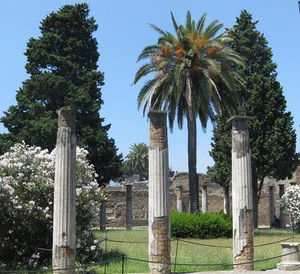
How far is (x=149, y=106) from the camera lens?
70.7 feet

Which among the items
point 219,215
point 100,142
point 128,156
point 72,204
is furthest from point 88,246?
point 128,156

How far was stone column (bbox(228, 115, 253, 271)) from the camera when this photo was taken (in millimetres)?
10812

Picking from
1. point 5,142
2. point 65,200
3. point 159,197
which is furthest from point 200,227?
point 5,142

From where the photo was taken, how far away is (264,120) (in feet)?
85.3

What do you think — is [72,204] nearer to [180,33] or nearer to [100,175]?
[180,33]

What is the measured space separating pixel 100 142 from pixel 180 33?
8894 millimetres

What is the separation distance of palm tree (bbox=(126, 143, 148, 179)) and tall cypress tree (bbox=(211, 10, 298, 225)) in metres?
46.7

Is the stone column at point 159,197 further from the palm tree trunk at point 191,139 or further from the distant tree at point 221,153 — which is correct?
the distant tree at point 221,153

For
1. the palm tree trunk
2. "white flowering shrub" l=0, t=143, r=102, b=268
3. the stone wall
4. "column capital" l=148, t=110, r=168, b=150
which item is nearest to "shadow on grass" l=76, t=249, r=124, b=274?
"white flowering shrub" l=0, t=143, r=102, b=268

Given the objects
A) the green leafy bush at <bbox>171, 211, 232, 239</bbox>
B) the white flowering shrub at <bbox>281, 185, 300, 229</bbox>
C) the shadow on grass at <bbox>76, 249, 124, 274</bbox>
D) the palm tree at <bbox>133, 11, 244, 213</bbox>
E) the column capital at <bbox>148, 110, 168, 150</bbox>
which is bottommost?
the shadow on grass at <bbox>76, 249, 124, 274</bbox>

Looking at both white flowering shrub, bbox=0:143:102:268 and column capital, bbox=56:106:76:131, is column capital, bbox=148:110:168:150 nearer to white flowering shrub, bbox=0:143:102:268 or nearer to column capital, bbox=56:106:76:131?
column capital, bbox=56:106:76:131

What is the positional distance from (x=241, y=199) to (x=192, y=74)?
10.7 metres

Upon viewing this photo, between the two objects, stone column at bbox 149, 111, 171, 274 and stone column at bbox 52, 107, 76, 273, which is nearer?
stone column at bbox 52, 107, 76, 273

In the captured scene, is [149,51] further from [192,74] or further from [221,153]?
[221,153]
